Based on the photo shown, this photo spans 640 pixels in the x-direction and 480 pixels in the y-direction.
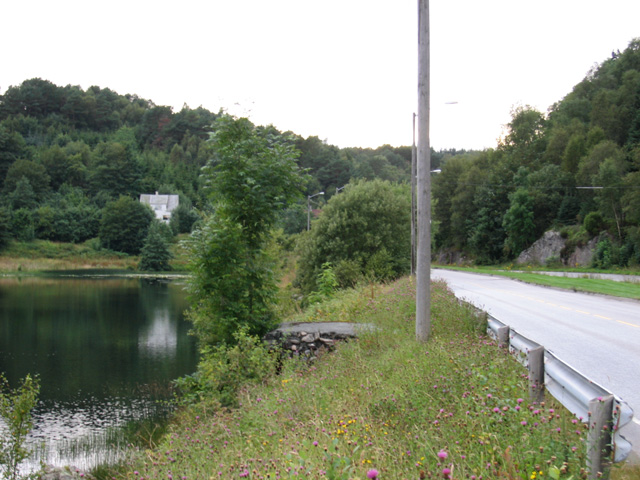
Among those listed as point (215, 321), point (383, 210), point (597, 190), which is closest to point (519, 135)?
point (597, 190)

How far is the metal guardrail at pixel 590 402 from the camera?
3.51 m

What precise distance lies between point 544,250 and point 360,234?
103 feet

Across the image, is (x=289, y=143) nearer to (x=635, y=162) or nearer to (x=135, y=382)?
(x=135, y=382)

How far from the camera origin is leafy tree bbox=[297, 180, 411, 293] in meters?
32.3

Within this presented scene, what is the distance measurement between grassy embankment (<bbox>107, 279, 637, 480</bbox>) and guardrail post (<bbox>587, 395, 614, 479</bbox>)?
194mm

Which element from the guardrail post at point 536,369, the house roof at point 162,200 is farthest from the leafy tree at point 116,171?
the guardrail post at point 536,369

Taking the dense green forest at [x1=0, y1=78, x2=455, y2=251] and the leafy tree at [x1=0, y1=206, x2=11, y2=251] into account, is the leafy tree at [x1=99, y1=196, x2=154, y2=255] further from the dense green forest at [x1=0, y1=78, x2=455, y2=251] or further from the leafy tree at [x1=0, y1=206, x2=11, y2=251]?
the leafy tree at [x1=0, y1=206, x2=11, y2=251]

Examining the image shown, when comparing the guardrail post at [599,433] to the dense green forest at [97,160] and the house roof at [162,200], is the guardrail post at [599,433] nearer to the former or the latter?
the dense green forest at [97,160]

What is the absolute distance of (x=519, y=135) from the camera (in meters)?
81.9

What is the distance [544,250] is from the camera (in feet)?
186

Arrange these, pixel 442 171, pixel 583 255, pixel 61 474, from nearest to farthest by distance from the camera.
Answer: pixel 61 474 < pixel 583 255 < pixel 442 171

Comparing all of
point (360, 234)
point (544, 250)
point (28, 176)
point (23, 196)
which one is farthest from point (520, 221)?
point (28, 176)

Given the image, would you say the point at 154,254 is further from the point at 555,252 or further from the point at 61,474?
the point at 61,474

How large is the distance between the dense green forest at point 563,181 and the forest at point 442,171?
0.15 m
